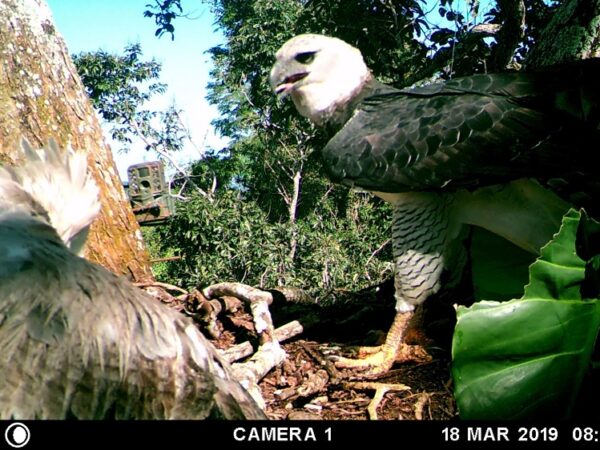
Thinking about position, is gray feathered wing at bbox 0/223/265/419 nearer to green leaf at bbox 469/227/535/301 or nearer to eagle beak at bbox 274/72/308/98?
green leaf at bbox 469/227/535/301

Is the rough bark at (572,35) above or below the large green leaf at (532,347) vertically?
above

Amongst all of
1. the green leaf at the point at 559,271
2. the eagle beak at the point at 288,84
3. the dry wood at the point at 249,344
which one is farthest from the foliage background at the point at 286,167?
the green leaf at the point at 559,271

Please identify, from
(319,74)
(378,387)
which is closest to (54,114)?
(319,74)

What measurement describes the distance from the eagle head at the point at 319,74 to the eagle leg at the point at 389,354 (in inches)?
45.3

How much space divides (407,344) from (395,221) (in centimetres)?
53

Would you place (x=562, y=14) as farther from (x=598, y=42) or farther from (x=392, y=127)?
(x=392, y=127)

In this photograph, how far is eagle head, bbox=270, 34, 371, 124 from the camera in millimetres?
3143

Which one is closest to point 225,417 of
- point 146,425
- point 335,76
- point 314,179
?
point 146,425

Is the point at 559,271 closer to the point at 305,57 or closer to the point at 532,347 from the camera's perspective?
the point at 532,347

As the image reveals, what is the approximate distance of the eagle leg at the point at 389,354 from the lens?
8.18 feet

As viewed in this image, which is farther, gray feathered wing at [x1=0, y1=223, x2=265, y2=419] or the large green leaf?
the large green leaf

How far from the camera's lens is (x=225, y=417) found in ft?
4.43

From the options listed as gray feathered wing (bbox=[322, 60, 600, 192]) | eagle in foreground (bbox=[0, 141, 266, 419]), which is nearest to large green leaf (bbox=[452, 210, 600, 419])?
eagle in foreground (bbox=[0, 141, 266, 419])

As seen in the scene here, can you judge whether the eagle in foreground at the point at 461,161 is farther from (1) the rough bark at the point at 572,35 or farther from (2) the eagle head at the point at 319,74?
(1) the rough bark at the point at 572,35
